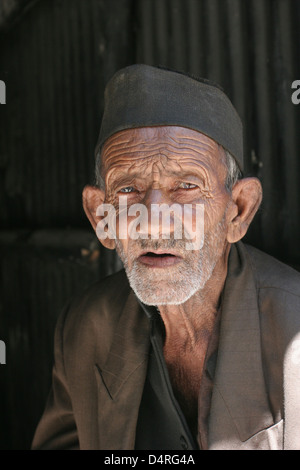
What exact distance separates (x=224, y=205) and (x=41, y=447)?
56.5 inches

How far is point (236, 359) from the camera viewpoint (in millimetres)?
1973

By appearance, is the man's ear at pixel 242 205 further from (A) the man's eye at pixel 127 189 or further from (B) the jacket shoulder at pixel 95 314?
(B) the jacket shoulder at pixel 95 314

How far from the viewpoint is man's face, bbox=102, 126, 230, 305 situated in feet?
6.57

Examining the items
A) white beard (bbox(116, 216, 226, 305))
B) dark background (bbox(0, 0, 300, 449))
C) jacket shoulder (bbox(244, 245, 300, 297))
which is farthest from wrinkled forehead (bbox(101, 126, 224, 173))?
dark background (bbox(0, 0, 300, 449))

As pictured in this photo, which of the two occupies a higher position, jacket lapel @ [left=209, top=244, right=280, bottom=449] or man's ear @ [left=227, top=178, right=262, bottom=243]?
man's ear @ [left=227, top=178, right=262, bottom=243]

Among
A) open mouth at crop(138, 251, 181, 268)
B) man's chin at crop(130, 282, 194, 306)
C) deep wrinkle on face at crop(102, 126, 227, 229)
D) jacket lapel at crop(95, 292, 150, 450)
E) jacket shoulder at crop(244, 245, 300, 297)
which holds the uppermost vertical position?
deep wrinkle on face at crop(102, 126, 227, 229)

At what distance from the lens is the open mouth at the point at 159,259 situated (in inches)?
78.9

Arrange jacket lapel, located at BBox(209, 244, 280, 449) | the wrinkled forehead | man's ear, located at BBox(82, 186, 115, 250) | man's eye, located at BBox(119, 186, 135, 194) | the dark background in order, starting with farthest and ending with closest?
the dark background → man's ear, located at BBox(82, 186, 115, 250) → man's eye, located at BBox(119, 186, 135, 194) → the wrinkled forehead → jacket lapel, located at BBox(209, 244, 280, 449)

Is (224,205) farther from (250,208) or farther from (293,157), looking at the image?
(293,157)

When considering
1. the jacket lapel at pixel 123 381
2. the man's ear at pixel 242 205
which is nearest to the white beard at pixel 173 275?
the man's ear at pixel 242 205

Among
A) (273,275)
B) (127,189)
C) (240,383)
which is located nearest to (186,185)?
(127,189)

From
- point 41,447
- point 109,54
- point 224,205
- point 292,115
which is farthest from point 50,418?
point 109,54

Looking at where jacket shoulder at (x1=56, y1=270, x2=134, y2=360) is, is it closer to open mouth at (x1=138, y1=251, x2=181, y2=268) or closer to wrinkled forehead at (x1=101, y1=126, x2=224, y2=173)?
open mouth at (x1=138, y1=251, x2=181, y2=268)

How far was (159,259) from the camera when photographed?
2020 mm
